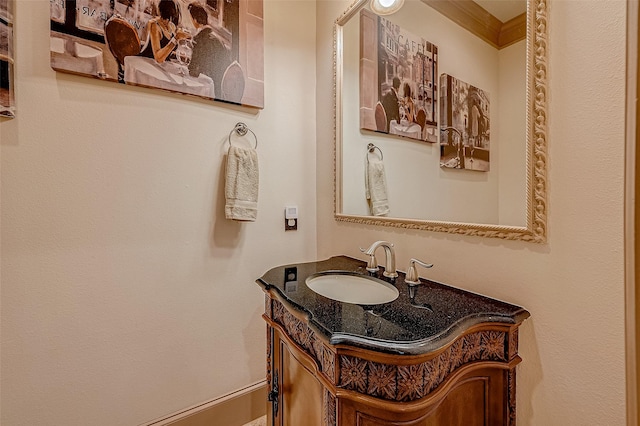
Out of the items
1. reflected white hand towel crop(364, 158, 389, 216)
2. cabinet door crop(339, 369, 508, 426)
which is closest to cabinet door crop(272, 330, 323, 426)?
cabinet door crop(339, 369, 508, 426)

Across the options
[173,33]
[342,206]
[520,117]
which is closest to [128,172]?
[173,33]

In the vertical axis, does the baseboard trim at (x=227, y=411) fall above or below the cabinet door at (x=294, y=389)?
below

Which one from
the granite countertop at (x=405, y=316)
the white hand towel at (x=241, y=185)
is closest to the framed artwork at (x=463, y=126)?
the granite countertop at (x=405, y=316)

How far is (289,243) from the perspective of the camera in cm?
166

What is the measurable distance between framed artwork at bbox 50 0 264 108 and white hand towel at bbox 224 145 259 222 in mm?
285

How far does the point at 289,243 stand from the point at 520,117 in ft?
3.99

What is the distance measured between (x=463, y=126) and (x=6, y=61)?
160 cm

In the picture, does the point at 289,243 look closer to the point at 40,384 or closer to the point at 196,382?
the point at 196,382

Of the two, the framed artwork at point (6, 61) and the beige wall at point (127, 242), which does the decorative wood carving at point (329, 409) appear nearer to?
the beige wall at point (127, 242)

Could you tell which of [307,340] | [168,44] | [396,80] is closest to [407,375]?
[307,340]

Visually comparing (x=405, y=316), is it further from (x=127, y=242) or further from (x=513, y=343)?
(x=127, y=242)

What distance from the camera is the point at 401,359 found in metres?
0.62

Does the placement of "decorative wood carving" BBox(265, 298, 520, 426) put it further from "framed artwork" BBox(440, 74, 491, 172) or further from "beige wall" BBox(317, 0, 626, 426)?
"framed artwork" BBox(440, 74, 491, 172)

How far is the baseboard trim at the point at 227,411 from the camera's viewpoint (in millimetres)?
1354
